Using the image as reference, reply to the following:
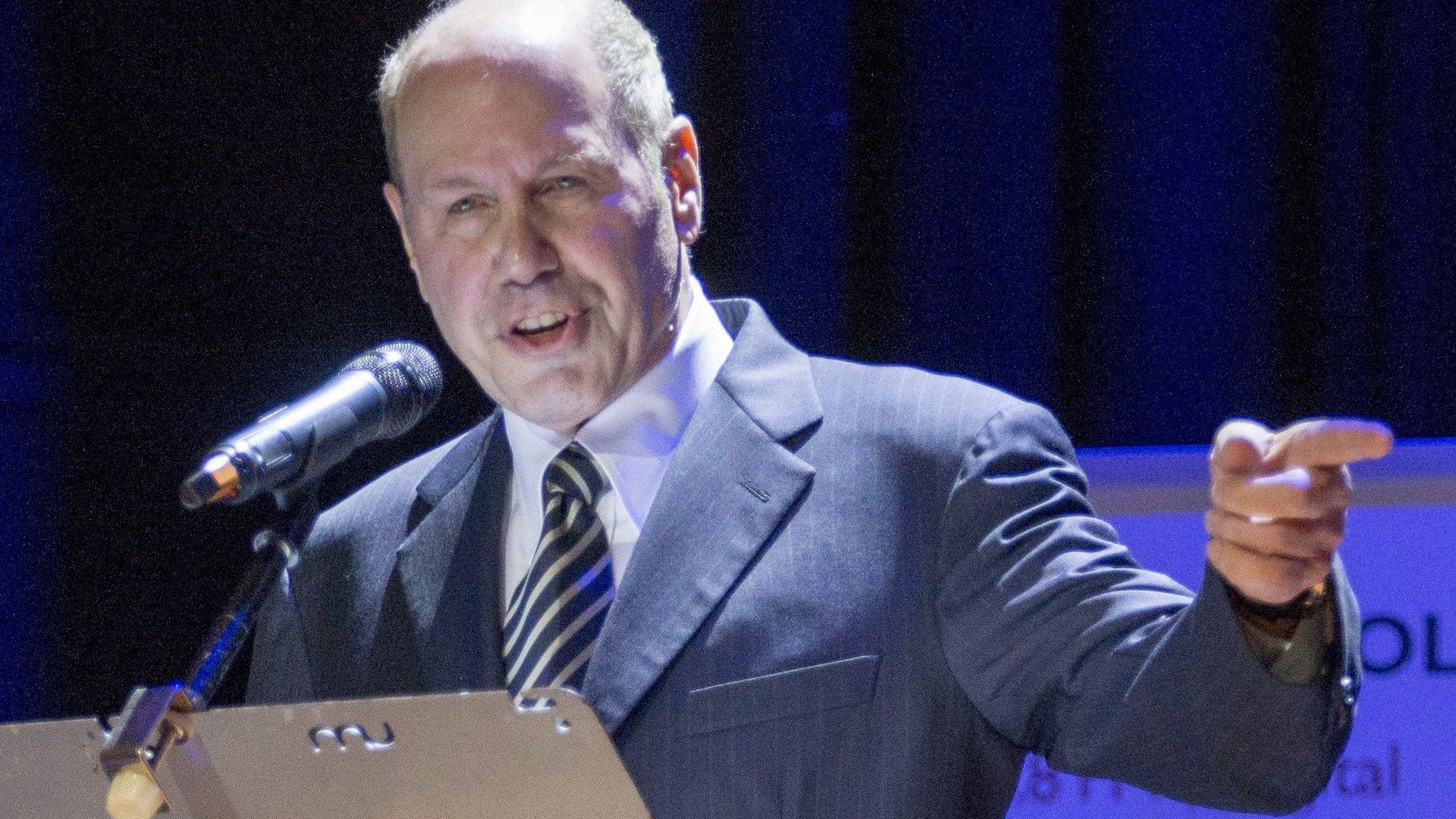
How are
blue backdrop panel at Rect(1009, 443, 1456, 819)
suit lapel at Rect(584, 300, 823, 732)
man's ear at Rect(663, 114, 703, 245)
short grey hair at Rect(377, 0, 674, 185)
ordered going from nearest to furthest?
1. suit lapel at Rect(584, 300, 823, 732)
2. short grey hair at Rect(377, 0, 674, 185)
3. man's ear at Rect(663, 114, 703, 245)
4. blue backdrop panel at Rect(1009, 443, 1456, 819)

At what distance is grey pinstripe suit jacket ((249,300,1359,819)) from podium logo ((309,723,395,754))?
0.53 meters

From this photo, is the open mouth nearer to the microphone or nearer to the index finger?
the microphone

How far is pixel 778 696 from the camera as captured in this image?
4.79 feet

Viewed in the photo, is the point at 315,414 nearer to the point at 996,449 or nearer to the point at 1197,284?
the point at 996,449

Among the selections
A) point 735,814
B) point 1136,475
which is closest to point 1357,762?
point 1136,475

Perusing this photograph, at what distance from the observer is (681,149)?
186 cm

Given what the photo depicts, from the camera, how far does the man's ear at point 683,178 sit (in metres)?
1.84

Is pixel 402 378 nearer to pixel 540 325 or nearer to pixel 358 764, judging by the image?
pixel 540 325

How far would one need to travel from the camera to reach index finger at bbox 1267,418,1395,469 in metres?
0.93

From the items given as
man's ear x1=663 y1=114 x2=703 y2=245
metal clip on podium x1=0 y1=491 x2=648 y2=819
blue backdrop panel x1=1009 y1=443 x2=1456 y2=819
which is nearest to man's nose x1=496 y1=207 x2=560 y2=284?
man's ear x1=663 y1=114 x2=703 y2=245

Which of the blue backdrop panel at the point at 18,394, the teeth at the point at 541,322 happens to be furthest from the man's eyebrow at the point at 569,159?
the blue backdrop panel at the point at 18,394

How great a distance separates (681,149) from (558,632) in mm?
621

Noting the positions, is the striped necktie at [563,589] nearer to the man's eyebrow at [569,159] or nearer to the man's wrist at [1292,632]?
the man's eyebrow at [569,159]

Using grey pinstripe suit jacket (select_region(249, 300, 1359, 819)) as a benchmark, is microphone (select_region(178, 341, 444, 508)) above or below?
above
